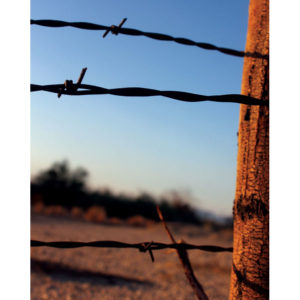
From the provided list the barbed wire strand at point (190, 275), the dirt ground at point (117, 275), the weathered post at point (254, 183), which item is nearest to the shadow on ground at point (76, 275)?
the dirt ground at point (117, 275)

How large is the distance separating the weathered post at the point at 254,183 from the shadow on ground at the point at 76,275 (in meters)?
4.24

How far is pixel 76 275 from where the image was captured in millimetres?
5367

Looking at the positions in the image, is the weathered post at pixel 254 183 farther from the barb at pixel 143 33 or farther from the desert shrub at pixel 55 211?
A: the desert shrub at pixel 55 211

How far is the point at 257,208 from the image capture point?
1283 millimetres

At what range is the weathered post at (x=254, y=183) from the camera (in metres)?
1.28

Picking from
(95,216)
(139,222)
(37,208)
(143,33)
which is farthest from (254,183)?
(37,208)

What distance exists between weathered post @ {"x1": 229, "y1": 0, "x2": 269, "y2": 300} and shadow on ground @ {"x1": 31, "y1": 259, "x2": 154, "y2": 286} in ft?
13.9

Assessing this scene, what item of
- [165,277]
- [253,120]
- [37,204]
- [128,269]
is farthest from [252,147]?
[37,204]

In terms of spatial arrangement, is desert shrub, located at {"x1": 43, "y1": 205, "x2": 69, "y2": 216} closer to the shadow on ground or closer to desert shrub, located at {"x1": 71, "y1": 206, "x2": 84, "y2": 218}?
desert shrub, located at {"x1": 71, "y1": 206, "x2": 84, "y2": 218}

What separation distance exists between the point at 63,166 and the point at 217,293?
47.7 ft

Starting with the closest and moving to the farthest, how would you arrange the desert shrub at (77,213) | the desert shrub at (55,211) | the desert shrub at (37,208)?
the desert shrub at (37,208) < the desert shrub at (55,211) < the desert shrub at (77,213)

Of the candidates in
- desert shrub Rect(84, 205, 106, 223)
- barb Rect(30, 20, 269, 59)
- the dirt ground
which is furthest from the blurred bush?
barb Rect(30, 20, 269, 59)

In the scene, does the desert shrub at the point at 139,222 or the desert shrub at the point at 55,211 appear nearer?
the desert shrub at the point at 55,211

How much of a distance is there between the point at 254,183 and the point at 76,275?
4770mm
